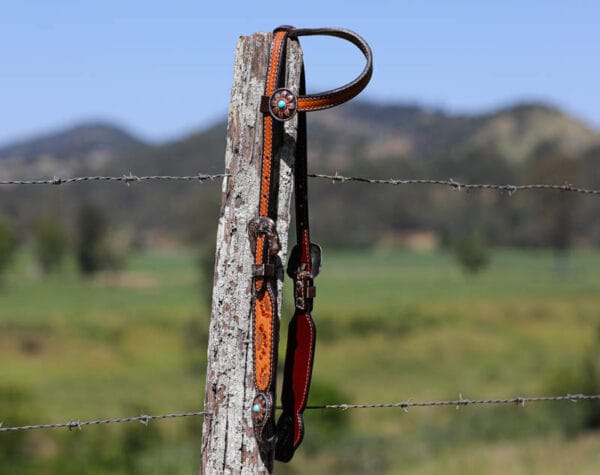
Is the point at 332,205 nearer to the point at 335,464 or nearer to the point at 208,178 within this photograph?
the point at 335,464

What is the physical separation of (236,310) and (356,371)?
1318 inches

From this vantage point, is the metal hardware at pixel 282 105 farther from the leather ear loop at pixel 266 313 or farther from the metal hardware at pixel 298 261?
the metal hardware at pixel 298 261

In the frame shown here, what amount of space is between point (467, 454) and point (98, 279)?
74595mm

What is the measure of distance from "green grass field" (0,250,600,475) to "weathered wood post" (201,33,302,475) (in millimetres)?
6682

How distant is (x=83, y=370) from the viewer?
121 ft

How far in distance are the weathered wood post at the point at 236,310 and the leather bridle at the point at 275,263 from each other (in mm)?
28

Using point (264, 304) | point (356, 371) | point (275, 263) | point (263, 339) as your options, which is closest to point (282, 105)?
point (275, 263)

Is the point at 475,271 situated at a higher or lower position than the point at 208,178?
lower

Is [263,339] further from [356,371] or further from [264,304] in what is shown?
[356,371]

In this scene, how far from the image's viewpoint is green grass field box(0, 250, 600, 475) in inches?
768

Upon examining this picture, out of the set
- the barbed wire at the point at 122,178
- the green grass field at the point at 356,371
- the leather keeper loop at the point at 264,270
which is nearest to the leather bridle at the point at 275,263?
the leather keeper loop at the point at 264,270

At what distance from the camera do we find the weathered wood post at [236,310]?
2658 millimetres

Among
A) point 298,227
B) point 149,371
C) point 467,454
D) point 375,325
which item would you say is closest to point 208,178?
point 298,227

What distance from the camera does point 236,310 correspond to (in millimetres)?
2666
